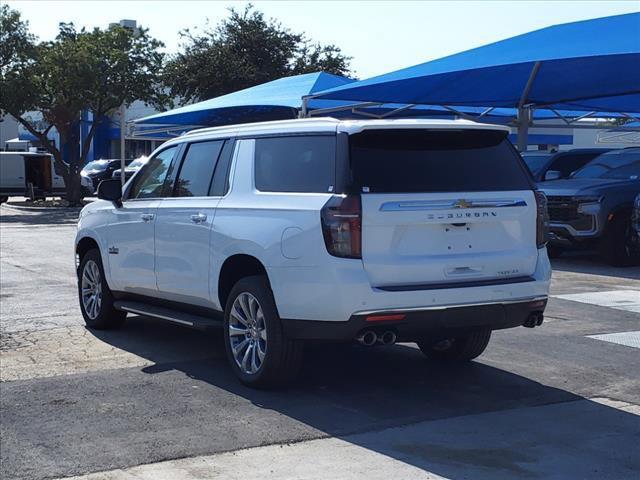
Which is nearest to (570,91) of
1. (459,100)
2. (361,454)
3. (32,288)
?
(459,100)

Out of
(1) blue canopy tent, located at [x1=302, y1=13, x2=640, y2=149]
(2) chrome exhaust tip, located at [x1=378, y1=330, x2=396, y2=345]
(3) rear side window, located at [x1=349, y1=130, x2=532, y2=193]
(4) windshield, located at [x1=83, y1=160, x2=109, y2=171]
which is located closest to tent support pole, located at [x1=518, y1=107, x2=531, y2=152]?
(1) blue canopy tent, located at [x1=302, y1=13, x2=640, y2=149]

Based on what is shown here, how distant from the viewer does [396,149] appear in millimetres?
6473

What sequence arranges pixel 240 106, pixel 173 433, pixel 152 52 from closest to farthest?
pixel 173 433, pixel 240 106, pixel 152 52

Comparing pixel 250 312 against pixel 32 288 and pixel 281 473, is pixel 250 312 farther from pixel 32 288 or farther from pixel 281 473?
pixel 32 288

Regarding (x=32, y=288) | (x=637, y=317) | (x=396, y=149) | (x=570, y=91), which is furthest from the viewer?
(x=570, y=91)

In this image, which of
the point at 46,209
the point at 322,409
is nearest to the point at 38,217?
the point at 46,209

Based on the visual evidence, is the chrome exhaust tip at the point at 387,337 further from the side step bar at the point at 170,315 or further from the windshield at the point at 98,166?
the windshield at the point at 98,166

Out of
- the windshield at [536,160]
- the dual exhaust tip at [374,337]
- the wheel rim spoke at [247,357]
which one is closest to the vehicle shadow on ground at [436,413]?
the wheel rim spoke at [247,357]

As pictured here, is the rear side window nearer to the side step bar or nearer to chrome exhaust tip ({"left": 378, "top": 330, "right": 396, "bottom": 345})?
chrome exhaust tip ({"left": 378, "top": 330, "right": 396, "bottom": 345})

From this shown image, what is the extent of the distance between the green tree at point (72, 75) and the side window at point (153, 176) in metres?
26.4

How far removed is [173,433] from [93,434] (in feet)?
1.65

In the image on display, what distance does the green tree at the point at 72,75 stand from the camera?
33812 millimetres

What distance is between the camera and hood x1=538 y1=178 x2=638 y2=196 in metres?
15.0

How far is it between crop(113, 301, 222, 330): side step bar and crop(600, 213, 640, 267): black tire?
891 cm
